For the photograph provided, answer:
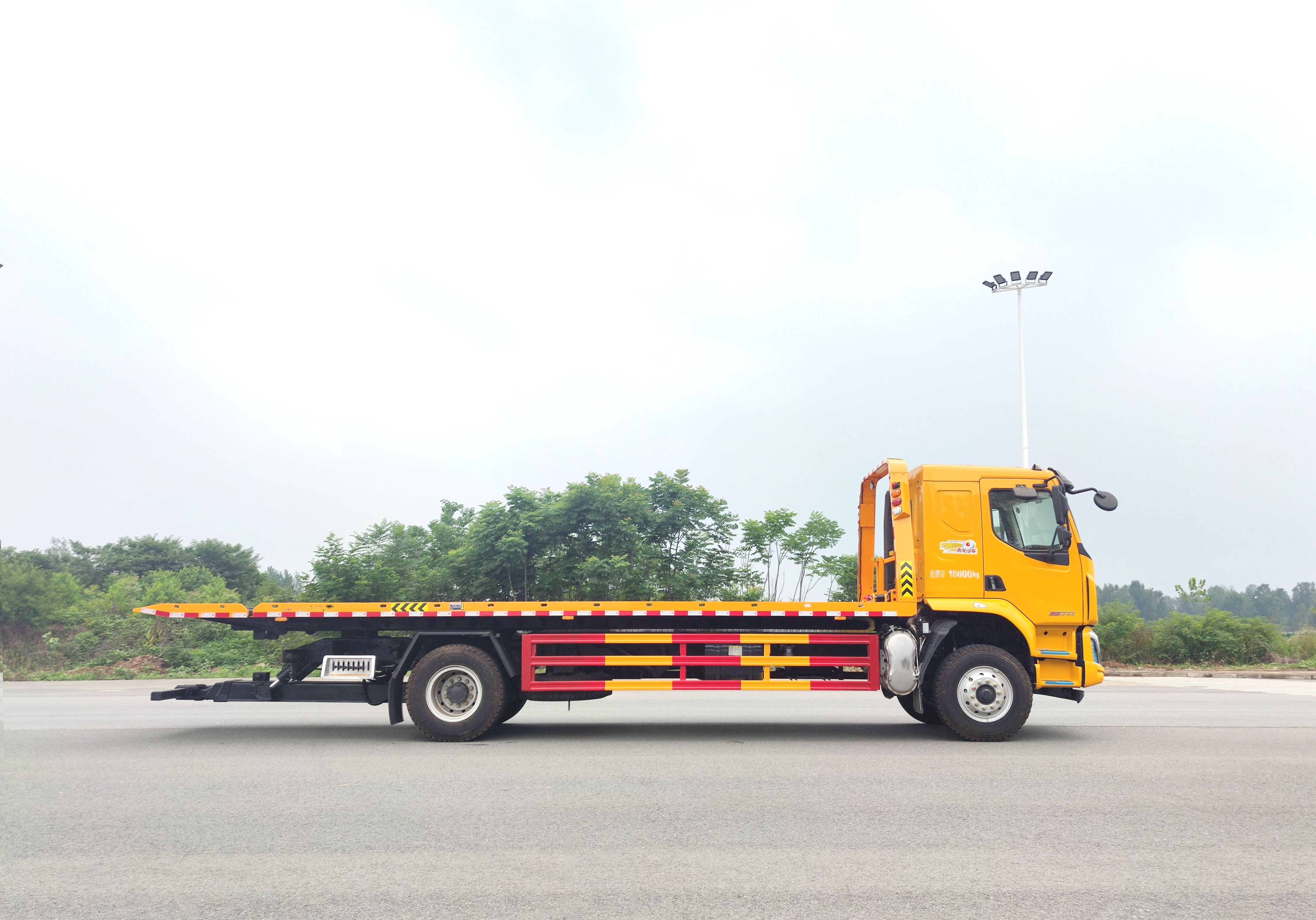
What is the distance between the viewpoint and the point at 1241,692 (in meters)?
17.4

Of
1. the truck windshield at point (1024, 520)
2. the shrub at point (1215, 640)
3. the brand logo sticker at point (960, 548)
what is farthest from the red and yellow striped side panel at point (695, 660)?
the shrub at point (1215, 640)

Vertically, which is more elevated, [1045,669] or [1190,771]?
[1045,669]

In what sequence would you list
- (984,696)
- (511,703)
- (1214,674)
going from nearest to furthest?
(984,696) → (511,703) → (1214,674)

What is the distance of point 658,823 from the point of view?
19.9 feet

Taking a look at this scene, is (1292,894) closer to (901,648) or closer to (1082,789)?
(1082,789)

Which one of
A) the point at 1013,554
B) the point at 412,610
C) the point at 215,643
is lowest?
the point at 215,643

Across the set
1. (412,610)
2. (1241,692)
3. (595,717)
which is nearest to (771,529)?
(1241,692)

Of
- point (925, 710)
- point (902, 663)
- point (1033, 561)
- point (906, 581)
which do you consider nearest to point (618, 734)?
point (902, 663)

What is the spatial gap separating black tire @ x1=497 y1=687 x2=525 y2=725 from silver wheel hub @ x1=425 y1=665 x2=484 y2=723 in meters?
0.31

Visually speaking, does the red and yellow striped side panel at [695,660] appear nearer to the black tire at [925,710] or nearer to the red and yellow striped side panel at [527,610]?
the red and yellow striped side panel at [527,610]

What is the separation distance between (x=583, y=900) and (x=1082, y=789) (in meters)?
4.53

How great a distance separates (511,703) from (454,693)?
1.05m

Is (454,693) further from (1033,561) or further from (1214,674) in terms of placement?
(1214,674)

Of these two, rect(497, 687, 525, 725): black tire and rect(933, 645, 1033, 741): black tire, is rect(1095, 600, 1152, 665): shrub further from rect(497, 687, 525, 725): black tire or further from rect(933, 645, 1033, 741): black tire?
rect(497, 687, 525, 725): black tire
